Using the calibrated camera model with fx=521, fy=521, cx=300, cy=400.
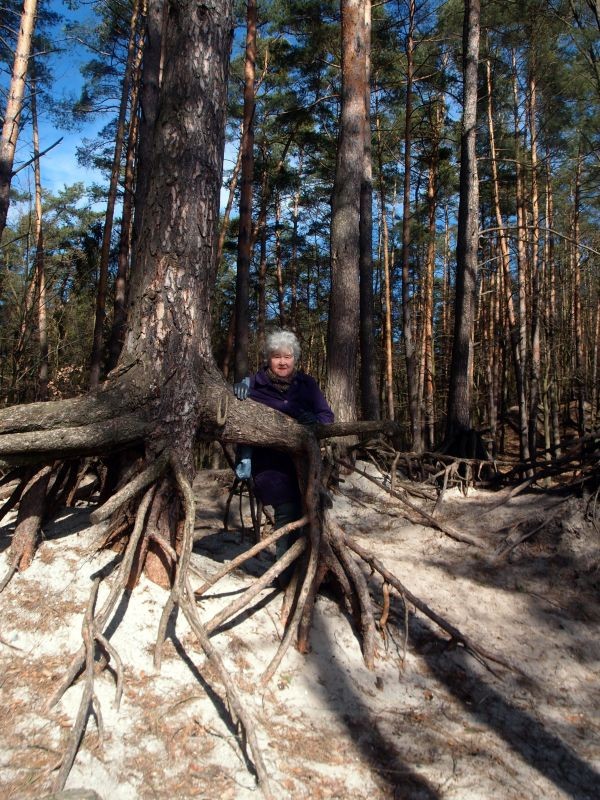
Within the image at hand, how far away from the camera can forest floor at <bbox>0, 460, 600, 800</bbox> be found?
7.42ft

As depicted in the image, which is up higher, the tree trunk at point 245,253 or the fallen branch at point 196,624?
the tree trunk at point 245,253

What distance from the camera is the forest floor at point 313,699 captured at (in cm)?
226

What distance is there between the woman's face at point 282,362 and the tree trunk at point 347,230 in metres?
3.56

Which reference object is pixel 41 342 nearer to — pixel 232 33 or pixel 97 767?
pixel 232 33

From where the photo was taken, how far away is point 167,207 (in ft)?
11.5

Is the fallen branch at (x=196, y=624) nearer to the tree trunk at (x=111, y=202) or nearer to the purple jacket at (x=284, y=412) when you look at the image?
the purple jacket at (x=284, y=412)

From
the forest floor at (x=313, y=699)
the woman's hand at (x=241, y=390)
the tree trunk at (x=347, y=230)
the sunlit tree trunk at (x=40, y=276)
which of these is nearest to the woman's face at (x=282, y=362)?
the woman's hand at (x=241, y=390)

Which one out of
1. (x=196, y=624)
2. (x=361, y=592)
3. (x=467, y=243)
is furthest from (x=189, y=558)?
(x=467, y=243)

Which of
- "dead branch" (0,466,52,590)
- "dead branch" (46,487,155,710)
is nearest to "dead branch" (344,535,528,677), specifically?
"dead branch" (46,487,155,710)

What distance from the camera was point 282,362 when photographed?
12.4ft

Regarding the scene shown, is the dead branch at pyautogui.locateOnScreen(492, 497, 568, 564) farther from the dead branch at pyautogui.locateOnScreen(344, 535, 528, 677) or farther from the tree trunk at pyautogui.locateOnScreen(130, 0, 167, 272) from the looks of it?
the tree trunk at pyautogui.locateOnScreen(130, 0, 167, 272)

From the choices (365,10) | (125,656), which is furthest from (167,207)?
(365,10)

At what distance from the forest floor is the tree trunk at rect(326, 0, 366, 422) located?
3.66 meters

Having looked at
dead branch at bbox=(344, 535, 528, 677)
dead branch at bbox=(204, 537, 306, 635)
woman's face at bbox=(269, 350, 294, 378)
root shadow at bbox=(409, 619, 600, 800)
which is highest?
woman's face at bbox=(269, 350, 294, 378)
